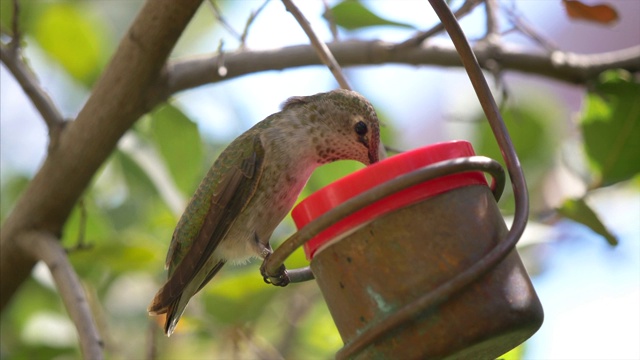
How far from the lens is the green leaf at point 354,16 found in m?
2.29

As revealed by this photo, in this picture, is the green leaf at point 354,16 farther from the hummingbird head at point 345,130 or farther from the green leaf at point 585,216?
the green leaf at point 585,216

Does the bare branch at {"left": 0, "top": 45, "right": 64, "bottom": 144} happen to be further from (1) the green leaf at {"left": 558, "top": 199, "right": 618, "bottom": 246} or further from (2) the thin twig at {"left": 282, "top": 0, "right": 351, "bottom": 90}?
(1) the green leaf at {"left": 558, "top": 199, "right": 618, "bottom": 246}

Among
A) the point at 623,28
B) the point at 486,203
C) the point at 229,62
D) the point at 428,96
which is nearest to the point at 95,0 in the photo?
the point at 229,62

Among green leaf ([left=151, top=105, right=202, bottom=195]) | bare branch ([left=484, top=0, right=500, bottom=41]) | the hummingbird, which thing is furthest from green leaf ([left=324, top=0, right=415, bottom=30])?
green leaf ([left=151, top=105, right=202, bottom=195])

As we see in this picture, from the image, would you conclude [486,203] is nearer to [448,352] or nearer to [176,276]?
[448,352]

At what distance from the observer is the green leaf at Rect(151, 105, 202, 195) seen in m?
2.28

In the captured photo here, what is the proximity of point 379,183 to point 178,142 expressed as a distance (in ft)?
3.95

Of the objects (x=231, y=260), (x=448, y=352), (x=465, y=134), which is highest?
(x=448, y=352)

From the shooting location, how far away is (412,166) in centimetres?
119

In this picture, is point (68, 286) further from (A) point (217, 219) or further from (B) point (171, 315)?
(A) point (217, 219)

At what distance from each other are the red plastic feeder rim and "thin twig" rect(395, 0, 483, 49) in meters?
0.51

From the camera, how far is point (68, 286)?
→ 71.0 inches

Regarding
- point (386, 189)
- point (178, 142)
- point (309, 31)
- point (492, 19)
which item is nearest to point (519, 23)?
point (492, 19)

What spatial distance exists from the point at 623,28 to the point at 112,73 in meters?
6.19
